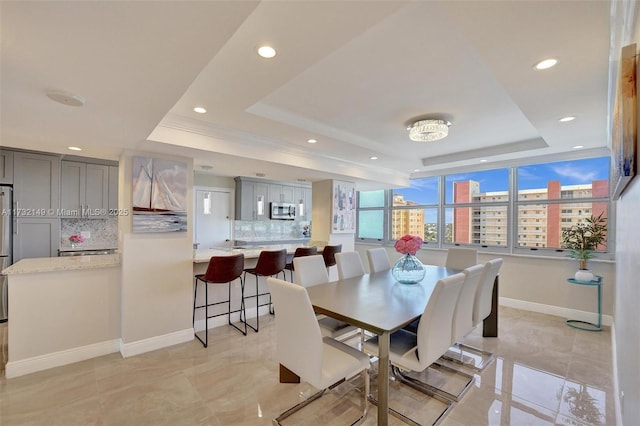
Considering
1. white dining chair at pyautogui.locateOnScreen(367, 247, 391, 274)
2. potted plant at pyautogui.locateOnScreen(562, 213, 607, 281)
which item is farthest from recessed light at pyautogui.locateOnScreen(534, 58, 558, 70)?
potted plant at pyautogui.locateOnScreen(562, 213, 607, 281)

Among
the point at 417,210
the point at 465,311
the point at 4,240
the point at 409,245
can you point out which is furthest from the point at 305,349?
the point at 417,210

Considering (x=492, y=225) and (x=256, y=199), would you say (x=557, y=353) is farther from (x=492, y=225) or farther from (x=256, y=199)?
(x=256, y=199)

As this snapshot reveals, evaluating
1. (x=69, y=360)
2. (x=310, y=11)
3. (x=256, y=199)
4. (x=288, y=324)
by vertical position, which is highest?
(x=310, y=11)

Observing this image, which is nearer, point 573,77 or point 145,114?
point 573,77

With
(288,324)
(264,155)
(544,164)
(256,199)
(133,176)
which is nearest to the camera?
(288,324)

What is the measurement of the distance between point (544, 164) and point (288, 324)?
4802 millimetres

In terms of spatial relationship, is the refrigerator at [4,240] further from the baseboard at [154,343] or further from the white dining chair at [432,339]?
the white dining chair at [432,339]

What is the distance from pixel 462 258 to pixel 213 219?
4.75 m

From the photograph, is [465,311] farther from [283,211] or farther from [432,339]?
[283,211]

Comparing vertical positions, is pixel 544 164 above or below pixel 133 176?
above

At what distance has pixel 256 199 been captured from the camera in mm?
6359

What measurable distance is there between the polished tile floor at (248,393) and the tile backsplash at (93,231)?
87.0 inches

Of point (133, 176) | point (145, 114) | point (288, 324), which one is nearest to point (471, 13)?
point (288, 324)

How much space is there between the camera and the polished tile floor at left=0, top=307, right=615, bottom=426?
2027mm
